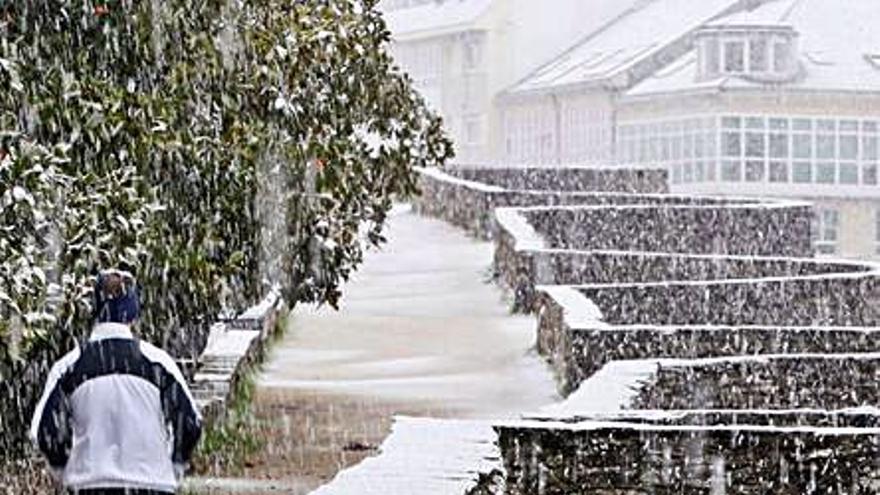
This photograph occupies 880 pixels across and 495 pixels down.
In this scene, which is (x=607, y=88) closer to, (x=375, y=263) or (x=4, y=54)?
(x=375, y=263)

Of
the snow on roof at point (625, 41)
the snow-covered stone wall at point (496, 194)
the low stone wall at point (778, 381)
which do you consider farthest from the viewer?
the snow on roof at point (625, 41)

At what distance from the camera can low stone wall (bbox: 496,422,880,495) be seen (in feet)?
35.8

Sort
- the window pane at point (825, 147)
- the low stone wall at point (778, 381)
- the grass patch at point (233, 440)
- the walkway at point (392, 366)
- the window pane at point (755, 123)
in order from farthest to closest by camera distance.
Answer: the window pane at point (825, 147)
the window pane at point (755, 123)
the walkway at point (392, 366)
the grass patch at point (233, 440)
the low stone wall at point (778, 381)

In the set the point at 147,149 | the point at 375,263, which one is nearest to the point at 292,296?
the point at 147,149

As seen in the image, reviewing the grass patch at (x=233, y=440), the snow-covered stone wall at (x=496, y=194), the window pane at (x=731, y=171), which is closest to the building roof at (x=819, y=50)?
the window pane at (x=731, y=171)

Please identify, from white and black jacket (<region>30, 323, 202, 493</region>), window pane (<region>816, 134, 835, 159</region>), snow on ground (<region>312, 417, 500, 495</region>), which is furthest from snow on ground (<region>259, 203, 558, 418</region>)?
window pane (<region>816, 134, 835, 159</region>)

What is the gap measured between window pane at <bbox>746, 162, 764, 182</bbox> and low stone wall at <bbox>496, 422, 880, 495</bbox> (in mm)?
53110

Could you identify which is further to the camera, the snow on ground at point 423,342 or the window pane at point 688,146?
the window pane at point 688,146

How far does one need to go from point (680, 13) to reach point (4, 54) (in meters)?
62.4

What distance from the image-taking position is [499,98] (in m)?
75.3

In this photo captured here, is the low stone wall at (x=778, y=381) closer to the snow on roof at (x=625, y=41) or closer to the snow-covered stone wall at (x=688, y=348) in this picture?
the snow-covered stone wall at (x=688, y=348)

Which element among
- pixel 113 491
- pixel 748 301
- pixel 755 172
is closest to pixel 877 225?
pixel 755 172

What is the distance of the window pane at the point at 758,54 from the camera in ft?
212

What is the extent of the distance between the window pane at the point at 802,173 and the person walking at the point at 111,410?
185 ft
